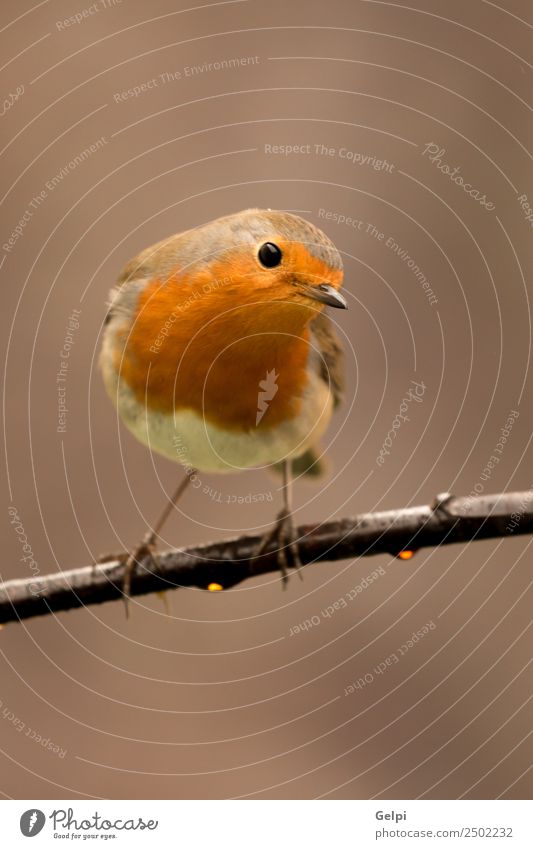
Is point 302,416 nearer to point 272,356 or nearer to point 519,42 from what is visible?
point 272,356

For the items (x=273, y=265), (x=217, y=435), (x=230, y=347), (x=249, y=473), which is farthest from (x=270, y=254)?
(x=249, y=473)

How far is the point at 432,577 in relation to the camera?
1.08 m

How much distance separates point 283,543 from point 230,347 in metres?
0.23

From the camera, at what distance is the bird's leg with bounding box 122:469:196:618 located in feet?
3.02

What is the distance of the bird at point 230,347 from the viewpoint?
0.85 metres

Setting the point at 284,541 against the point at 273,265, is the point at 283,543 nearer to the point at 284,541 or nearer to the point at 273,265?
the point at 284,541

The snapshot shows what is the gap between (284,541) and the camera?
91 cm

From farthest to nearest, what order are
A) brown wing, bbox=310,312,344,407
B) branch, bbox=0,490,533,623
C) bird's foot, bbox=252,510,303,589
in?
brown wing, bbox=310,312,344,407 → bird's foot, bbox=252,510,303,589 → branch, bbox=0,490,533,623

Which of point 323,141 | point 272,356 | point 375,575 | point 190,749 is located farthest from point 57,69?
point 190,749

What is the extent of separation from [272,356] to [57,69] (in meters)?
0.53

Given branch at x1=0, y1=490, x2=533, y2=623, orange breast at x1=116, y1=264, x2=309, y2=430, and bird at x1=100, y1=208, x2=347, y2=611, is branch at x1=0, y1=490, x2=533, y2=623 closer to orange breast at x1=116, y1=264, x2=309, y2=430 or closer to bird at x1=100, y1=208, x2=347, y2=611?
bird at x1=100, y1=208, x2=347, y2=611

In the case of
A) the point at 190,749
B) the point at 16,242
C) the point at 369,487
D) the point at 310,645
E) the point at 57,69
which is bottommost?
the point at 190,749
